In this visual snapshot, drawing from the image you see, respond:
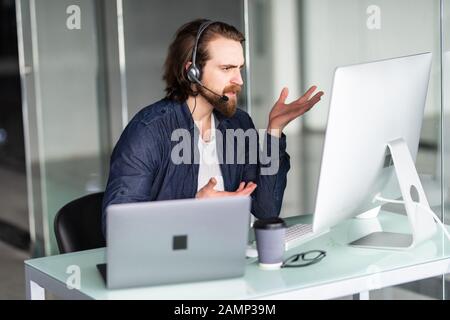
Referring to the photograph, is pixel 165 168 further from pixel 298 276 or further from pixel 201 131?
pixel 298 276

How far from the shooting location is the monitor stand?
231cm

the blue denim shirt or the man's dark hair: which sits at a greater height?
the man's dark hair

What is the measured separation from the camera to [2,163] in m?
9.19

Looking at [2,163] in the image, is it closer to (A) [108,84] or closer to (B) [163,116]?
(A) [108,84]

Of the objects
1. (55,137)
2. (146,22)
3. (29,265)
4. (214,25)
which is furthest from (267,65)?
(29,265)

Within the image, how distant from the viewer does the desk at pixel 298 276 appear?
1.96m

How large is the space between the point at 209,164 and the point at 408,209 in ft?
2.40

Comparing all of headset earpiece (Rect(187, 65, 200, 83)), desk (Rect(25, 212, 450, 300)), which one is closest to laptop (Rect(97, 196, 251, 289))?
desk (Rect(25, 212, 450, 300))

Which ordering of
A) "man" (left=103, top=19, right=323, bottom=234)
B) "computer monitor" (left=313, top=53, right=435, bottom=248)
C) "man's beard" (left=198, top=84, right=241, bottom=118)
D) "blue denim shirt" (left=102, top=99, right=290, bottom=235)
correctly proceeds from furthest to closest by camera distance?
"man's beard" (left=198, top=84, right=241, bottom=118), "man" (left=103, top=19, right=323, bottom=234), "blue denim shirt" (left=102, top=99, right=290, bottom=235), "computer monitor" (left=313, top=53, right=435, bottom=248)

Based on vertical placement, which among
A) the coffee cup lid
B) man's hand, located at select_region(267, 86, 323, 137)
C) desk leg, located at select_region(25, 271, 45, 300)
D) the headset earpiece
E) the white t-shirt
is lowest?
desk leg, located at select_region(25, 271, 45, 300)

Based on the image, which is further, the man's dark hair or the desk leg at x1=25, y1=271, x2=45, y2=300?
the man's dark hair

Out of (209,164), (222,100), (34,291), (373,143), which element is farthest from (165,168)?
(373,143)

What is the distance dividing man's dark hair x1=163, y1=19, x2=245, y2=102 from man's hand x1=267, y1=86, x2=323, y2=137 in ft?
1.06

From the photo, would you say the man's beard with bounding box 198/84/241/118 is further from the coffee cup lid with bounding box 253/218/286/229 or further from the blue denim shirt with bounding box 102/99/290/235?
the coffee cup lid with bounding box 253/218/286/229
